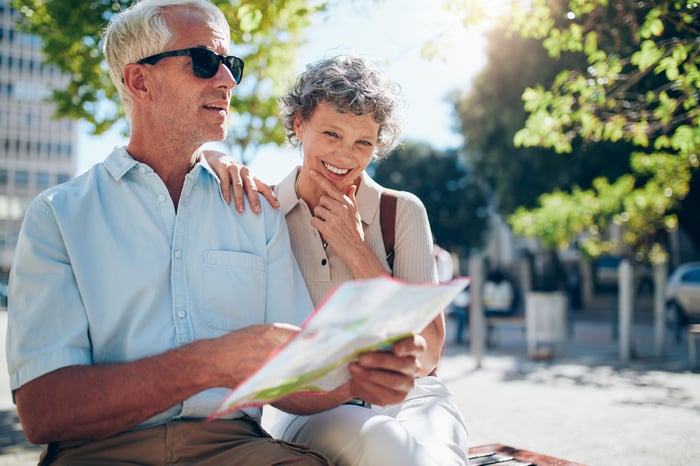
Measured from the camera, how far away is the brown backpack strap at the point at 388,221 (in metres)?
2.62

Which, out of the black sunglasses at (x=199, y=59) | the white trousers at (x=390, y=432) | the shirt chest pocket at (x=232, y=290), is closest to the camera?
the white trousers at (x=390, y=432)

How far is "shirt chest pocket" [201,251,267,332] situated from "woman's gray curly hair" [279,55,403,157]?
768 mm

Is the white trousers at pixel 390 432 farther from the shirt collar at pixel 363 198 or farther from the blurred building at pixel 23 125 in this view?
the blurred building at pixel 23 125

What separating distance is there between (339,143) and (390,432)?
1.18 metres

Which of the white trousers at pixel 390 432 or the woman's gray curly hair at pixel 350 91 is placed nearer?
the white trousers at pixel 390 432

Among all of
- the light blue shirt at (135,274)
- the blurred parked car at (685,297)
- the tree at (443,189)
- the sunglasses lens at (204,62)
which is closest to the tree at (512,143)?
the blurred parked car at (685,297)

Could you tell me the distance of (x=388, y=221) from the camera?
2633mm

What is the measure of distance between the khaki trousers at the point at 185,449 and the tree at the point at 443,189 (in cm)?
4049

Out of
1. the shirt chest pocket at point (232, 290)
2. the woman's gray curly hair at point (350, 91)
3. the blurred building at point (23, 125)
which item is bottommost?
the shirt chest pocket at point (232, 290)

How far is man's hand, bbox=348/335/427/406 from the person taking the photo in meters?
1.62

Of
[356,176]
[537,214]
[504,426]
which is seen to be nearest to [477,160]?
[537,214]

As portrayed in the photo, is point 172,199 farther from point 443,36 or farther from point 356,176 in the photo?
point 443,36

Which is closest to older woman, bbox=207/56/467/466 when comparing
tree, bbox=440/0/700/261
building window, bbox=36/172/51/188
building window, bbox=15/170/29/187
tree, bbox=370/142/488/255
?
tree, bbox=440/0/700/261

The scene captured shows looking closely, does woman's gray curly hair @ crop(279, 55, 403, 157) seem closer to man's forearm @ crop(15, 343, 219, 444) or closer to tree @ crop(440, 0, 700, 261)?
man's forearm @ crop(15, 343, 219, 444)
